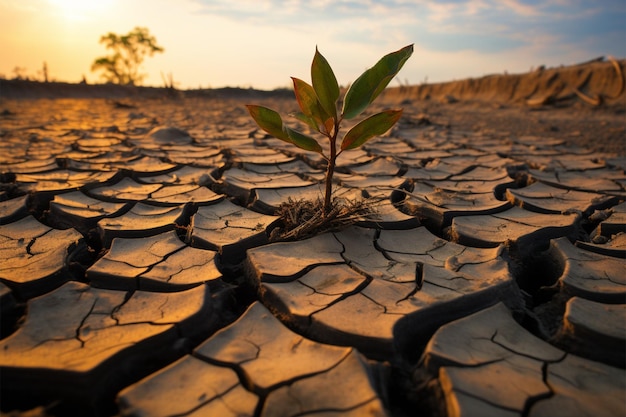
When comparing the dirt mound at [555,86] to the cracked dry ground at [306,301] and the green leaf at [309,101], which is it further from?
the green leaf at [309,101]

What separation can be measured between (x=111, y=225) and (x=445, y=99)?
9227 millimetres

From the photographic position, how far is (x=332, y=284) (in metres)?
1.21

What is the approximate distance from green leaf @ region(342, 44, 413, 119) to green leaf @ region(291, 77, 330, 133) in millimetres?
89

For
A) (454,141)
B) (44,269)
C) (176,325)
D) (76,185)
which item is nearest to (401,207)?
(176,325)

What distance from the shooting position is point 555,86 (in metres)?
8.00

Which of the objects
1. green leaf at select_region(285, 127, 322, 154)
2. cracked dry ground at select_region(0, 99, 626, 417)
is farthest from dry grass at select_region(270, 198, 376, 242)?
green leaf at select_region(285, 127, 322, 154)

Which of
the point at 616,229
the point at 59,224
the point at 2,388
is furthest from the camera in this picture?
the point at 59,224

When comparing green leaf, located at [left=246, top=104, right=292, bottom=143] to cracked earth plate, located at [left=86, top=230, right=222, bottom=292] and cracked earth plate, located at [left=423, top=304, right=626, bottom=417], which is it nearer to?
cracked earth plate, located at [left=86, top=230, right=222, bottom=292]

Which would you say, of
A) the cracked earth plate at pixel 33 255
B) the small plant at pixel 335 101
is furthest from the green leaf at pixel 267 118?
the cracked earth plate at pixel 33 255

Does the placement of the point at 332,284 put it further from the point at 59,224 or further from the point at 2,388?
the point at 59,224

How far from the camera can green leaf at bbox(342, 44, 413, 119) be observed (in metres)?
1.27

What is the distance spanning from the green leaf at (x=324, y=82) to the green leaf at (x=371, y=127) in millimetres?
117

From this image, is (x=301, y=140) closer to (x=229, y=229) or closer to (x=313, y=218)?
(x=313, y=218)

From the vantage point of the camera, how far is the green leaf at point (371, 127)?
1.32 metres
